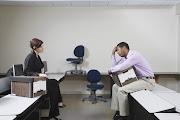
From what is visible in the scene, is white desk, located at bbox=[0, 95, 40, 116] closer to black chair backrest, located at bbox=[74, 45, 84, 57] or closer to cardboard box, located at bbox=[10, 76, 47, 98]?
cardboard box, located at bbox=[10, 76, 47, 98]

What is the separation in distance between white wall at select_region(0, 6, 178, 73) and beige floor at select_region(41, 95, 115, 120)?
1.32 m

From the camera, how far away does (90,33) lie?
560 cm

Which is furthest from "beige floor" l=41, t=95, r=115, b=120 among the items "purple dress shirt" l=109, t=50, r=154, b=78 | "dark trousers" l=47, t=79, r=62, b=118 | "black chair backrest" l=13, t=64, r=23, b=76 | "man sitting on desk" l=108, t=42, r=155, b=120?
"purple dress shirt" l=109, t=50, r=154, b=78

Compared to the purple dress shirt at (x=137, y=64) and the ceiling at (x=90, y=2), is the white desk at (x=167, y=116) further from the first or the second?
the ceiling at (x=90, y=2)

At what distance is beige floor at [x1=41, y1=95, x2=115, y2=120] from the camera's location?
3512 millimetres

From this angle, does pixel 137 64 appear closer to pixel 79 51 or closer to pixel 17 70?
pixel 17 70

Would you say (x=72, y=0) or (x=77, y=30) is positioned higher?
(x=72, y=0)

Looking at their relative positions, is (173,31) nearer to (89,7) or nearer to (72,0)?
(89,7)

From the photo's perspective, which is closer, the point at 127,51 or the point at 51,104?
the point at 51,104

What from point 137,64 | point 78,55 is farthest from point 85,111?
point 78,55

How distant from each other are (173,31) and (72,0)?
10.5 ft

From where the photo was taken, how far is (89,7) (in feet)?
18.2

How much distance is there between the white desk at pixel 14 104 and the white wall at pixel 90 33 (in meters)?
3.66

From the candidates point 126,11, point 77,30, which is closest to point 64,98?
point 77,30
